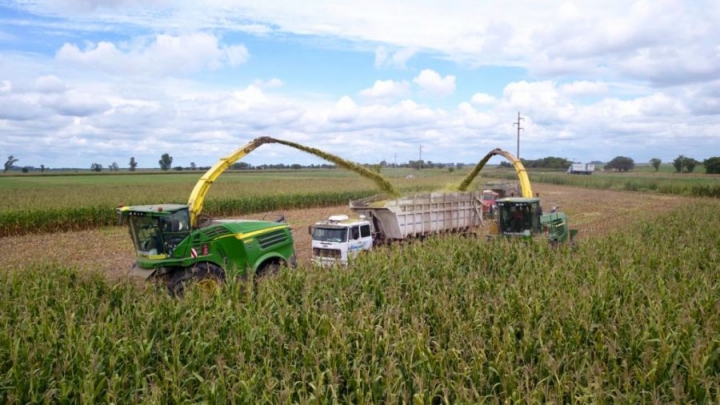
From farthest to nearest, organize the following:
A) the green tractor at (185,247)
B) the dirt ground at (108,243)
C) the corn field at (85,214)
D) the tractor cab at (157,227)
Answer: the corn field at (85,214), the dirt ground at (108,243), the tractor cab at (157,227), the green tractor at (185,247)

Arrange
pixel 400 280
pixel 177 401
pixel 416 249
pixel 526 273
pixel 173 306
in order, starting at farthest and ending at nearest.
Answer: pixel 416 249, pixel 526 273, pixel 400 280, pixel 173 306, pixel 177 401

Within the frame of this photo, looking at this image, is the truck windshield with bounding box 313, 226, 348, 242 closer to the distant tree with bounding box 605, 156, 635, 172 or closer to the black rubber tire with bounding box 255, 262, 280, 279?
the black rubber tire with bounding box 255, 262, 280, 279

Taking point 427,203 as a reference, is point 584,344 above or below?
below

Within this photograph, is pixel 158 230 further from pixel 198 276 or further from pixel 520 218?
pixel 520 218

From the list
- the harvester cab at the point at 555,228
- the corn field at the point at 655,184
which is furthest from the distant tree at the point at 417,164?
the harvester cab at the point at 555,228

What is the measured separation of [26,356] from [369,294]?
469 centimetres

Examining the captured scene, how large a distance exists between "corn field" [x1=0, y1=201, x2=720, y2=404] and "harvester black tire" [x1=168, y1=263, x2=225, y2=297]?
4.78 feet

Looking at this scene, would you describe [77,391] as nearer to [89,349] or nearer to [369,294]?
[89,349]

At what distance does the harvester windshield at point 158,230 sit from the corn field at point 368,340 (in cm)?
151

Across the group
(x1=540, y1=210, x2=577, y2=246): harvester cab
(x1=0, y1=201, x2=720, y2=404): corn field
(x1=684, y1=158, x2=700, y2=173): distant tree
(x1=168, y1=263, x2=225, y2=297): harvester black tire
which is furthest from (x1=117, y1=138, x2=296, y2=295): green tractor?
(x1=684, y1=158, x2=700, y2=173): distant tree

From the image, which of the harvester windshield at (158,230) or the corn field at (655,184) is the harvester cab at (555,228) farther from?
the corn field at (655,184)

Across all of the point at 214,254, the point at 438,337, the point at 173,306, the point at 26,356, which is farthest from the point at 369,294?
the point at 26,356

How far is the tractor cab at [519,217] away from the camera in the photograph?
15031mm

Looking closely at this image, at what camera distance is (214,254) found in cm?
1052
